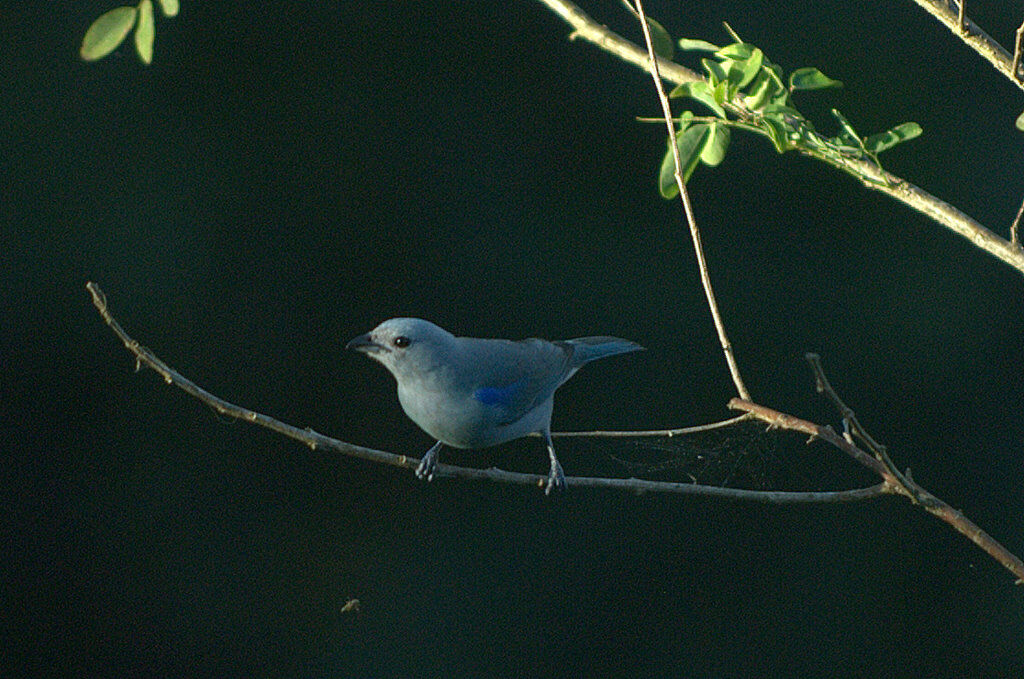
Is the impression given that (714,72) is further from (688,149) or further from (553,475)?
(553,475)

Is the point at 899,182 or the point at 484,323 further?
the point at 484,323

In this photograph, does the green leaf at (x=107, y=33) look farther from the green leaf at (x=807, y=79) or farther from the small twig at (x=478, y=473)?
the green leaf at (x=807, y=79)

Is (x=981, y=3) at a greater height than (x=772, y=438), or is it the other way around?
(x=981, y=3)

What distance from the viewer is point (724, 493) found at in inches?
57.8

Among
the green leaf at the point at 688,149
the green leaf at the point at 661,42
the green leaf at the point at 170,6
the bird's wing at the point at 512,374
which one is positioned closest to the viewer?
the green leaf at the point at 170,6

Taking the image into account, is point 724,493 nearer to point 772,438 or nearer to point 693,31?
point 772,438

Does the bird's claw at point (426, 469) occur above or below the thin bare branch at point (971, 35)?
below

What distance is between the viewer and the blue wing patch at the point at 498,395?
2.01 metres

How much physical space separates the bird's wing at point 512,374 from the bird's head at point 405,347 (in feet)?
0.27

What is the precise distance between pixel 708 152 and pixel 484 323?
1.62 m

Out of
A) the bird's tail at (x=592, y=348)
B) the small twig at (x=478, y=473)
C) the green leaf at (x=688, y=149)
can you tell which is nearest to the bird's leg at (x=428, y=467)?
the small twig at (x=478, y=473)

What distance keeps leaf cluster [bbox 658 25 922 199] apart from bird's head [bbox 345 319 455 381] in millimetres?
663

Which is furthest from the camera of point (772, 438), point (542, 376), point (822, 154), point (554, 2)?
point (542, 376)

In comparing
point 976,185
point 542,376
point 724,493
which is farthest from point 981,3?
point 724,493
